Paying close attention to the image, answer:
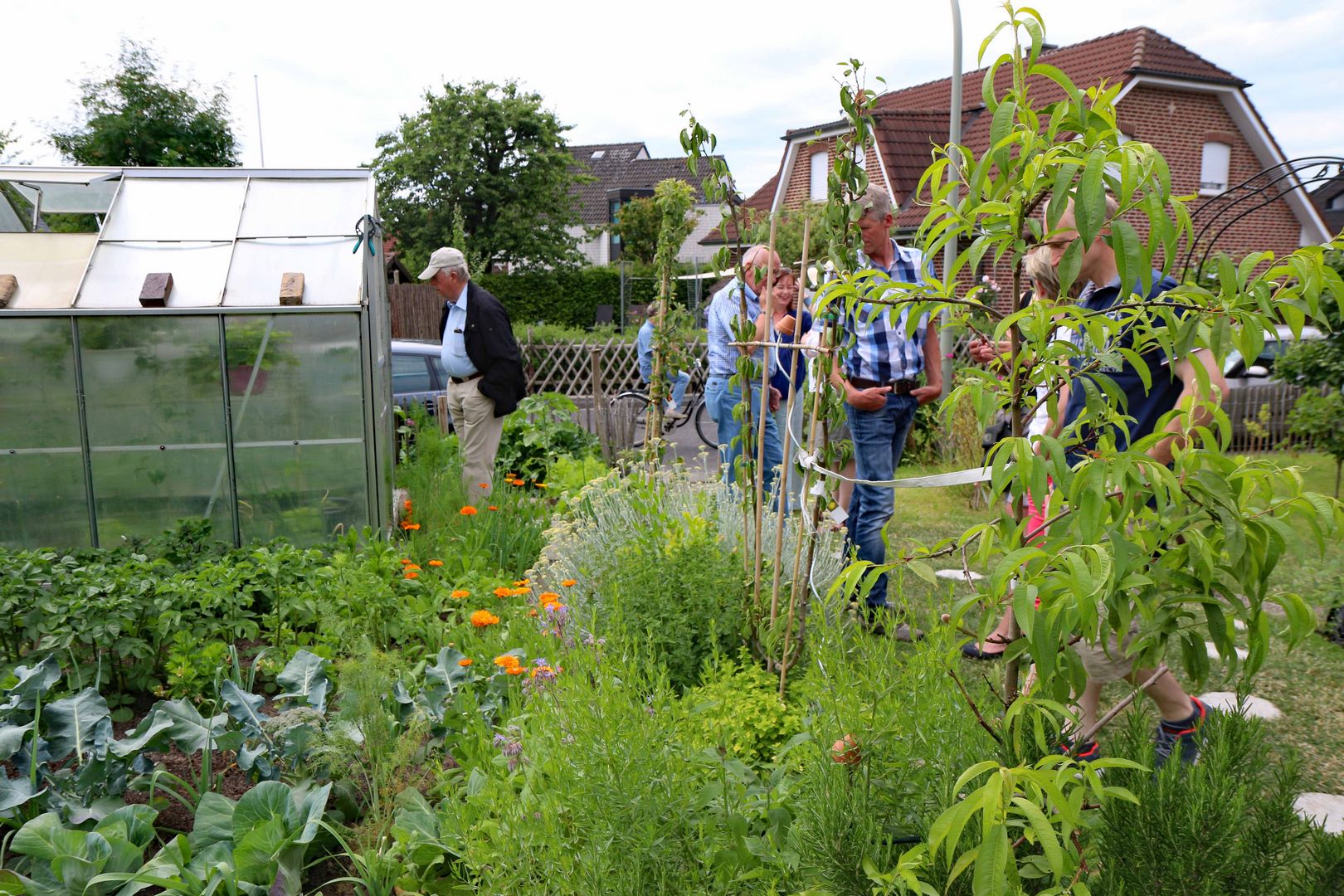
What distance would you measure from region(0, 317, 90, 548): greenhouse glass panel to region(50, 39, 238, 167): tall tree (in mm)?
11074

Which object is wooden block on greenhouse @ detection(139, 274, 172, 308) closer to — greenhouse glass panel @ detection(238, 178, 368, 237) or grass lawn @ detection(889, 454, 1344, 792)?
greenhouse glass panel @ detection(238, 178, 368, 237)

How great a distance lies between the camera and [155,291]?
193 inches

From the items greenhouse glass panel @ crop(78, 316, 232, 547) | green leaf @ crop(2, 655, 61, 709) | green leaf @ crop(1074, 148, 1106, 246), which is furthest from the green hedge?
green leaf @ crop(1074, 148, 1106, 246)

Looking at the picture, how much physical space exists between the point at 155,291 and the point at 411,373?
4.97m

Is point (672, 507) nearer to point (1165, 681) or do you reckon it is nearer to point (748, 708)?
point (748, 708)

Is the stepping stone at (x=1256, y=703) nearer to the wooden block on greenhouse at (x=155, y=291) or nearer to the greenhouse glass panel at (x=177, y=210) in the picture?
the wooden block on greenhouse at (x=155, y=291)

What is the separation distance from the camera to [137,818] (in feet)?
7.82

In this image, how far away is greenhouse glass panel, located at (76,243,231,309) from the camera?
4.91 m

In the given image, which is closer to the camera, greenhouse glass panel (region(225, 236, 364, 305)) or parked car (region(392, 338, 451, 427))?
greenhouse glass panel (region(225, 236, 364, 305))

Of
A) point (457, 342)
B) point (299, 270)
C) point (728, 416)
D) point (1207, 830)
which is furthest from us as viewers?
point (457, 342)

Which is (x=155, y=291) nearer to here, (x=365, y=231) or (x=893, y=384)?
(x=365, y=231)

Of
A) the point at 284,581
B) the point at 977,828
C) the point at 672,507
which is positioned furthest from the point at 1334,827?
the point at 284,581

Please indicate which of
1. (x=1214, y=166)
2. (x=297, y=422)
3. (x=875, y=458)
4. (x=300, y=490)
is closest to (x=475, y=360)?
(x=297, y=422)

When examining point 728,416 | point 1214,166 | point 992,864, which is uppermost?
point 1214,166
